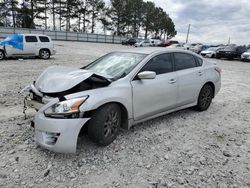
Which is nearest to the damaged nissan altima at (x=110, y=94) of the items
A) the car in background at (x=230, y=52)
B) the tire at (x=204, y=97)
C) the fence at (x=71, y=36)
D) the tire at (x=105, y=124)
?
the tire at (x=105, y=124)

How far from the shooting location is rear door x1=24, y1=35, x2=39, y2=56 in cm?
1473

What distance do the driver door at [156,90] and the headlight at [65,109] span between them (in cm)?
104

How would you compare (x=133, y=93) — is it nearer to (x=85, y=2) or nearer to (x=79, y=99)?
(x=79, y=99)

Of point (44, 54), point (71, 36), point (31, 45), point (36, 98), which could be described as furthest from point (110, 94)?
point (71, 36)

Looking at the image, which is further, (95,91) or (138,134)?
(138,134)

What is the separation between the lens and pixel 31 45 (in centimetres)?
1495

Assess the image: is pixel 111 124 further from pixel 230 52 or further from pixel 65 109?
pixel 230 52

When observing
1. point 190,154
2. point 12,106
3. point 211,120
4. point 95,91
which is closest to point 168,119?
point 211,120

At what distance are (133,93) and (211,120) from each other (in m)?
2.22

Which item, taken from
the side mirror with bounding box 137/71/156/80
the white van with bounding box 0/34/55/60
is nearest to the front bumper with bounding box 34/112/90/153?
the side mirror with bounding box 137/71/156/80

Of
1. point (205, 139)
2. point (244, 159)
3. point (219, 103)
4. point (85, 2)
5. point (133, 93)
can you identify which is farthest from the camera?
point (85, 2)

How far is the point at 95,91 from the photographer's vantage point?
3.48 meters

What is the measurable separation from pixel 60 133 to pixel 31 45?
13.3m

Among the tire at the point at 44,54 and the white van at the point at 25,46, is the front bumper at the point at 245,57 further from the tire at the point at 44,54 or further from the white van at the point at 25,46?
the tire at the point at 44,54
